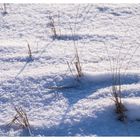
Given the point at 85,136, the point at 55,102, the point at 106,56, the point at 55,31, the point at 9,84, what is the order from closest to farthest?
the point at 85,136
the point at 55,102
the point at 9,84
the point at 106,56
the point at 55,31

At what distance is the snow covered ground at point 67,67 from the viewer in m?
2.03

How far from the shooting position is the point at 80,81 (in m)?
2.32

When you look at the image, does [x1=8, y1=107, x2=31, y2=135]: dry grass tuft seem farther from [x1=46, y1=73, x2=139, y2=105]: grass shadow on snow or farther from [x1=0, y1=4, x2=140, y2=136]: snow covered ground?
[x1=46, y1=73, x2=139, y2=105]: grass shadow on snow

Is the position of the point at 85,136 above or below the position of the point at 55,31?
below

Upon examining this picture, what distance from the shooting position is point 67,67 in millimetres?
2428

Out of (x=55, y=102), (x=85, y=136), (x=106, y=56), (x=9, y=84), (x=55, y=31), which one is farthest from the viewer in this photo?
(x=55, y=31)

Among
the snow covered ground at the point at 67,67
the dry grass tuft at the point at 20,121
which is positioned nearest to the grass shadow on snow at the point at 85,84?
the snow covered ground at the point at 67,67

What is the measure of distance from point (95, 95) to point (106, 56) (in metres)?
0.39

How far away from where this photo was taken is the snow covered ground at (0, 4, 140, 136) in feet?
6.67

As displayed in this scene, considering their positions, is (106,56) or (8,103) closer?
(8,103)

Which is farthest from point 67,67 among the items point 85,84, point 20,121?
point 20,121

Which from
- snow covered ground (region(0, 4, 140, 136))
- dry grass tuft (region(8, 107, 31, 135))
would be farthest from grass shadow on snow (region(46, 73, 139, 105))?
dry grass tuft (region(8, 107, 31, 135))

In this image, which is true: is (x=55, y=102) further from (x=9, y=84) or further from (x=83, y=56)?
(x=83, y=56)

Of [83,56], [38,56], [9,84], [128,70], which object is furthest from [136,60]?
[9,84]
